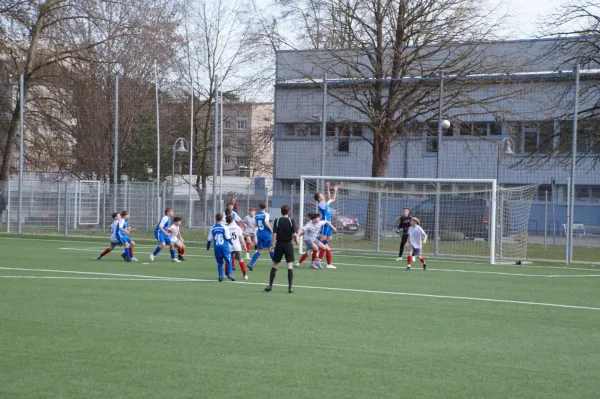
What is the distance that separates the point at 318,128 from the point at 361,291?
1690 cm

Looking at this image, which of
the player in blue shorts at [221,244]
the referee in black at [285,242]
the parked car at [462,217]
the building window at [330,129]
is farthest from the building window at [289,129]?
the referee in black at [285,242]

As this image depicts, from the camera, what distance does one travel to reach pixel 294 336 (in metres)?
10.1

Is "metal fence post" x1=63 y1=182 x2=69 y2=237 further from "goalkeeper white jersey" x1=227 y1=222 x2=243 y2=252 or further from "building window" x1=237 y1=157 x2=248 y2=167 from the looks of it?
"building window" x1=237 y1=157 x2=248 y2=167

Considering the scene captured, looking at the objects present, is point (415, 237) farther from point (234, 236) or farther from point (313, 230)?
point (234, 236)

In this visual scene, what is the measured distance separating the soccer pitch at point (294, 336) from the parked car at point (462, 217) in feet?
24.3

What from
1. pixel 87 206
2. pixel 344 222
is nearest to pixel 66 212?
pixel 87 206

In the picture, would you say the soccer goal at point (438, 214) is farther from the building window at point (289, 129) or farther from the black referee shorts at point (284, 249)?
the black referee shorts at point (284, 249)

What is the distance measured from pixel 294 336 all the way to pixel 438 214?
683 inches

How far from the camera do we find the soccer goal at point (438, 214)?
2528 centimetres

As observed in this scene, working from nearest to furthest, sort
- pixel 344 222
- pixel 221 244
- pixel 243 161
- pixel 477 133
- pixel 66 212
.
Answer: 1. pixel 221 244
2. pixel 344 222
3. pixel 477 133
4. pixel 66 212
5. pixel 243 161

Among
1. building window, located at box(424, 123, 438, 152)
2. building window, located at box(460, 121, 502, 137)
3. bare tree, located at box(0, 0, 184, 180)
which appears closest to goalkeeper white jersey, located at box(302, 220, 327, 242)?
building window, located at box(424, 123, 438, 152)

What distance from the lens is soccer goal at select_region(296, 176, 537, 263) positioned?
25.3 metres

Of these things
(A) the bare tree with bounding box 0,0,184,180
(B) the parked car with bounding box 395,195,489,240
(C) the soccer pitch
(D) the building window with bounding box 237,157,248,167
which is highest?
(A) the bare tree with bounding box 0,0,184,180

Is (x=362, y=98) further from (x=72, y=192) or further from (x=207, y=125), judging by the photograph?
(x=207, y=125)
